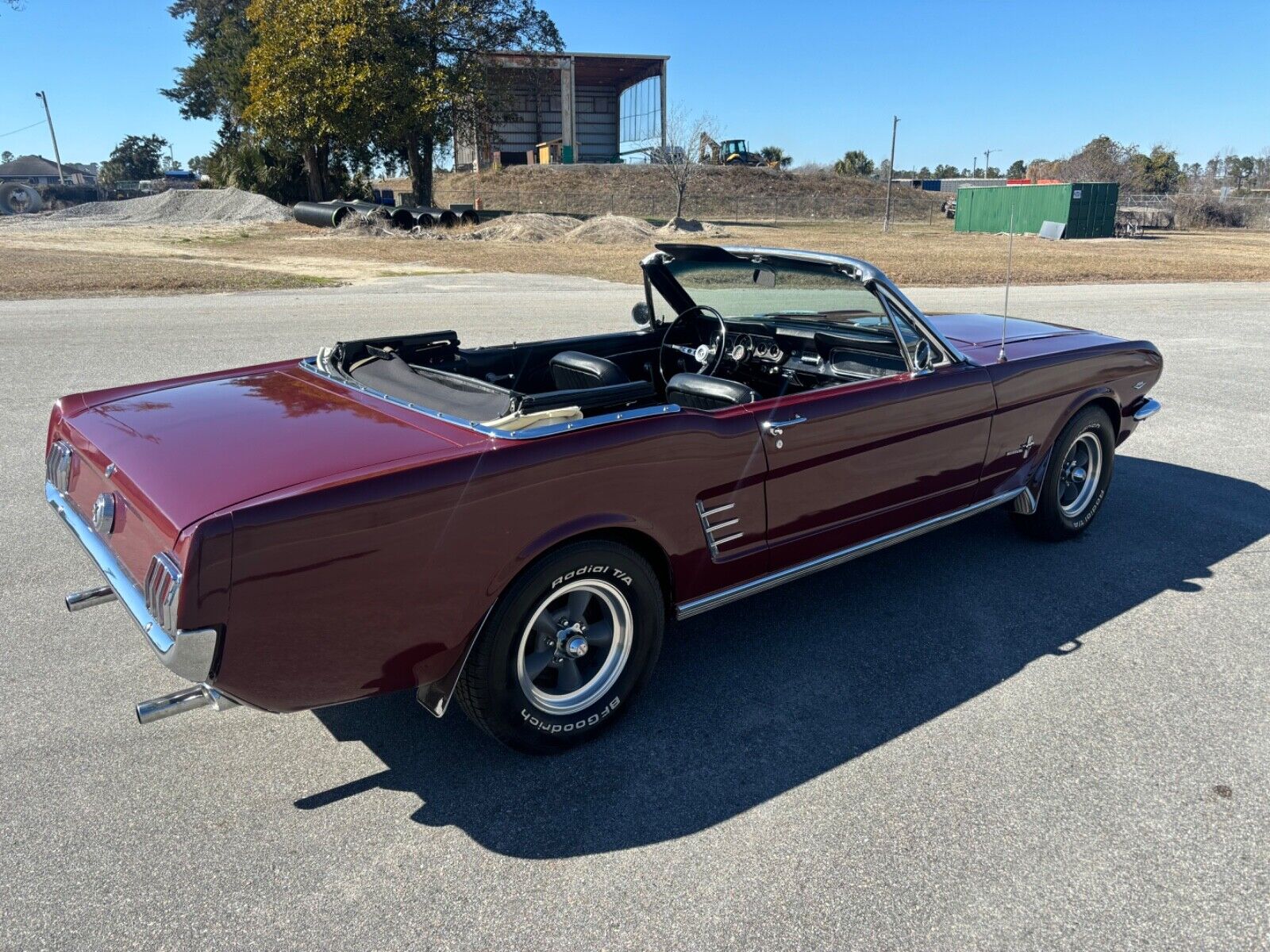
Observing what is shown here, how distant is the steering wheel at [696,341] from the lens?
4457 millimetres

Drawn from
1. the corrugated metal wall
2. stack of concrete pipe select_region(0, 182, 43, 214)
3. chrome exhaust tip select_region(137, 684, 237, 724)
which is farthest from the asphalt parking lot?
the corrugated metal wall

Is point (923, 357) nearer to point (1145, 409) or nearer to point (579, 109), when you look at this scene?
point (1145, 409)

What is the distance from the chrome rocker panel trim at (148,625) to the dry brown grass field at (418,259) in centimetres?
1416

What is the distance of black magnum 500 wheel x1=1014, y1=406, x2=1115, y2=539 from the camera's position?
4.68 metres

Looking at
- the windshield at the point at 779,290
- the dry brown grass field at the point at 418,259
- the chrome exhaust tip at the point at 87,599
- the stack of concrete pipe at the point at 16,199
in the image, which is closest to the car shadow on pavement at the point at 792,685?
the chrome exhaust tip at the point at 87,599

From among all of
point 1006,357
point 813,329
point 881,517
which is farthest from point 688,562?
point 1006,357

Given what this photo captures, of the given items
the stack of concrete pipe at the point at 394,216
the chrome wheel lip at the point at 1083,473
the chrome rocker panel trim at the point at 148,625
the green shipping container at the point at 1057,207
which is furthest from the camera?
the green shipping container at the point at 1057,207

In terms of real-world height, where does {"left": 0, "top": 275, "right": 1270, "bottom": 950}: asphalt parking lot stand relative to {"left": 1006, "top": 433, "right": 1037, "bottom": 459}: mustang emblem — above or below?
below

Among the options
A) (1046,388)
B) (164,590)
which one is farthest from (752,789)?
(1046,388)

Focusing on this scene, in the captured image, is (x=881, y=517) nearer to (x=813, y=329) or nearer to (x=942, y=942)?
(x=813, y=329)

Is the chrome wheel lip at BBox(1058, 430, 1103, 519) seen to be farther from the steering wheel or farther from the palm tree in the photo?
the palm tree

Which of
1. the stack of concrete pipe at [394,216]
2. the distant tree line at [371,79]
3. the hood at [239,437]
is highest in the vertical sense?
the distant tree line at [371,79]

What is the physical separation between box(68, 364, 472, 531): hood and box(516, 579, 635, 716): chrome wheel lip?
23.0 inches

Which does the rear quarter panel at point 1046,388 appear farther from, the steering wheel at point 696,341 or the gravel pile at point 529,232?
the gravel pile at point 529,232
